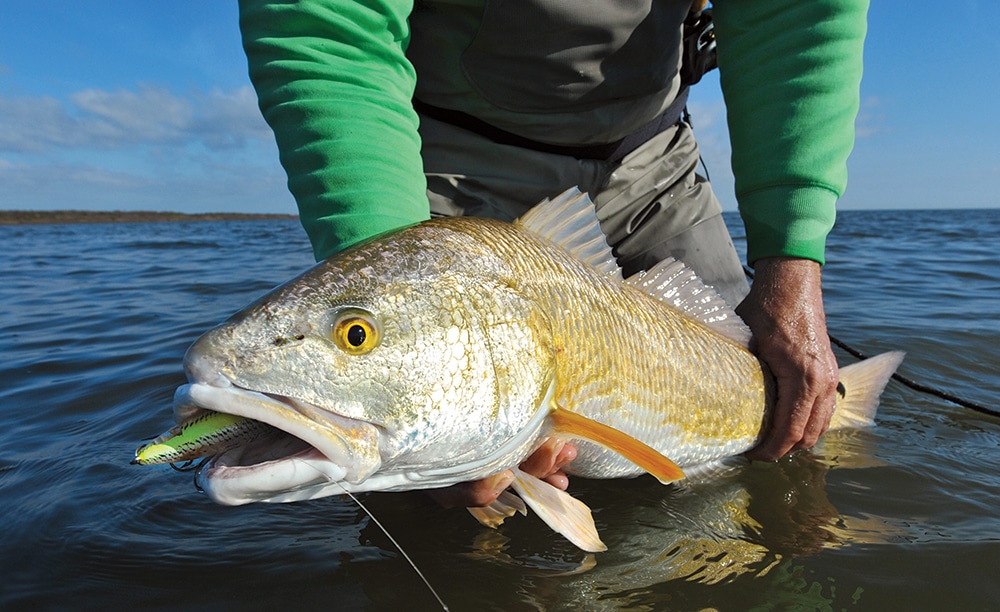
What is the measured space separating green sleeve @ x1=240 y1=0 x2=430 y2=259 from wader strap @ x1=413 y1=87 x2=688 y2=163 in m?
0.68

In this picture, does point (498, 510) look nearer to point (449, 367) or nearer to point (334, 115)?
point (449, 367)

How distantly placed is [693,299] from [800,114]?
2.60 feet

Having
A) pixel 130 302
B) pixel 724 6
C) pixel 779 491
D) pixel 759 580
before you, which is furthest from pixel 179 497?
pixel 130 302

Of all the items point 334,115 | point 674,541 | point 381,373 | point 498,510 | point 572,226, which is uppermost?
point 334,115

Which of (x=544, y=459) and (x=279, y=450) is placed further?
(x=544, y=459)

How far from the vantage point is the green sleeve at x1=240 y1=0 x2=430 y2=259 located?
6.48 ft

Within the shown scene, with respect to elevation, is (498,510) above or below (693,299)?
below

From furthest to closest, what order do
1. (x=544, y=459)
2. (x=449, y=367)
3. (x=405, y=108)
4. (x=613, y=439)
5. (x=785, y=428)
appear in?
(x=785, y=428) → (x=405, y=108) → (x=544, y=459) → (x=613, y=439) → (x=449, y=367)

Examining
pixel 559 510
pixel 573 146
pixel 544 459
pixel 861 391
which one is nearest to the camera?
pixel 559 510

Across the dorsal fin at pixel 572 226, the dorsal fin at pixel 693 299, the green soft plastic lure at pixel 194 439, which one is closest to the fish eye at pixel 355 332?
the green soft plastic lure at pixel 194 439

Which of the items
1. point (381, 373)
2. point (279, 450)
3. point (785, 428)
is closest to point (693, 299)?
point (785, 428)

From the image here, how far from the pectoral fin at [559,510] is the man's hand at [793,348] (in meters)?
0.98

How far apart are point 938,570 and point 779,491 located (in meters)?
0.61

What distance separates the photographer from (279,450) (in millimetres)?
1334
